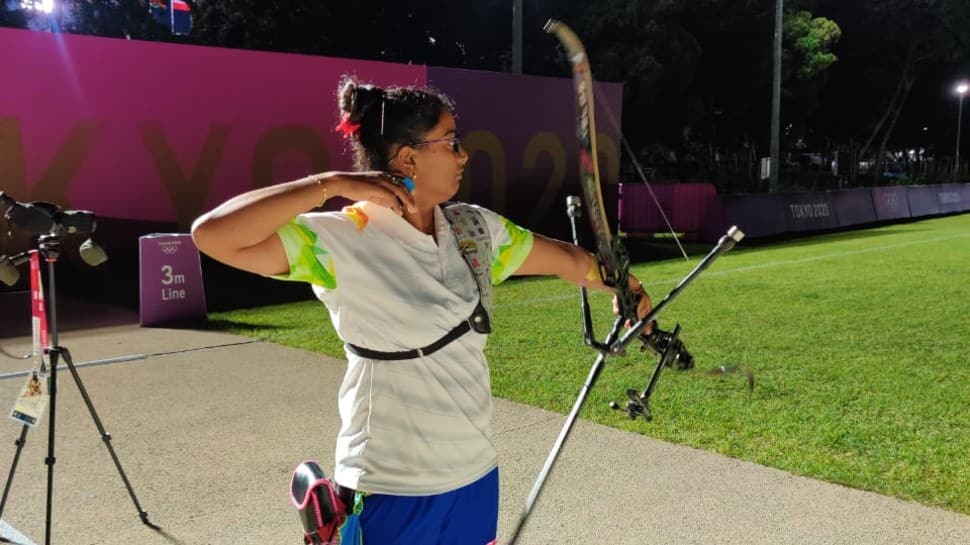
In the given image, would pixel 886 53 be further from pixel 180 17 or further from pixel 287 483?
pixel 287 483

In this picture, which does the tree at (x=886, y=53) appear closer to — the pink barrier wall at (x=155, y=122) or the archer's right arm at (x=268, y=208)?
the pink barrier wall at (x=155, y=122)

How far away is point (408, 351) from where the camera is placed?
1.88 m

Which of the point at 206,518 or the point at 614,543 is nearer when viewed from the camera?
the point at 614,543

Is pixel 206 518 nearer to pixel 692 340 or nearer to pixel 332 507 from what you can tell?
pixel 332 507

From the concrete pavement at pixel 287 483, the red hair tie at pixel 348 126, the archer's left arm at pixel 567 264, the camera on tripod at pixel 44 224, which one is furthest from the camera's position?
the concrete pavement at pixel 287 483

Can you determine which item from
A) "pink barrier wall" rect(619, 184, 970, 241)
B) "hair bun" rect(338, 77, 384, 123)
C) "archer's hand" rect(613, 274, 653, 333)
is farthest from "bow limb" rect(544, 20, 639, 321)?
"pink barrier wall" rect(619, 184, 970, 241)

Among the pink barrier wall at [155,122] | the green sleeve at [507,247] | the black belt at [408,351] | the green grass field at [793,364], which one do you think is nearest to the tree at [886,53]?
the green grass field at [793,364]

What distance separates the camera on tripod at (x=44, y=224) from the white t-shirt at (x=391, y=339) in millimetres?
1798

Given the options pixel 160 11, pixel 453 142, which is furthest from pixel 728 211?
pixel 160 11

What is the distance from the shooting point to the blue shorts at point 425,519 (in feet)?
6.11

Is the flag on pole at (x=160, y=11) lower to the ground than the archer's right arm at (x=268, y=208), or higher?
higher

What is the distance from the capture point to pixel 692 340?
8250 millimetres

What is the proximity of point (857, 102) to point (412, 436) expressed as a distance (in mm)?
→ 44805

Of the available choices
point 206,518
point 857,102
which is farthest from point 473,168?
point 857,102
